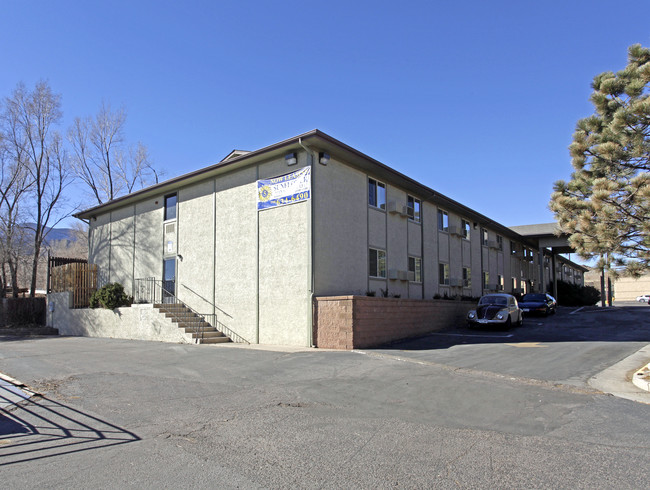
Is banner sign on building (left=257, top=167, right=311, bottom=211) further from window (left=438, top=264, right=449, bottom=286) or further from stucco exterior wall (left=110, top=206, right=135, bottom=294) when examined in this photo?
window (left=438, top=264, right=449, bottom=286)

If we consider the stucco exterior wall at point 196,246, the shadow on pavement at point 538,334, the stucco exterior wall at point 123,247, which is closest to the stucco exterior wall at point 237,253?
the stucco exterior wall at point 196,246

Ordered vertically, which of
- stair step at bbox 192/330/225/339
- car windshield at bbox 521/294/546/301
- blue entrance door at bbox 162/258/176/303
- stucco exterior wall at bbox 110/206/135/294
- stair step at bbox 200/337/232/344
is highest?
stucco exterior wall at bbox 110/206/135/294

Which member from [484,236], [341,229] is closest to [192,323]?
[341,229]

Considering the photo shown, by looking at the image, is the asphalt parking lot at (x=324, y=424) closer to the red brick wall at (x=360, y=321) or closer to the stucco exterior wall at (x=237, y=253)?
the red brick wall at (x=360, y=321)

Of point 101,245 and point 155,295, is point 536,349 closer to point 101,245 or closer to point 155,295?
point 155,295

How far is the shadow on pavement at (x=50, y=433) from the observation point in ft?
16.8

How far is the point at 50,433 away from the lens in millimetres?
5848

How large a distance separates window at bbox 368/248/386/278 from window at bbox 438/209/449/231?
6.73 meters

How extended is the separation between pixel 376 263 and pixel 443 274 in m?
7.17

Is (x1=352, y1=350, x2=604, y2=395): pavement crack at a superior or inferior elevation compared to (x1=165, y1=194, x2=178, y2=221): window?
inferior

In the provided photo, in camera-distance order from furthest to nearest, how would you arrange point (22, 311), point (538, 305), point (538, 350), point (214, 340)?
point (22, 311) < point (538, 305) < point (214, 340) < point (538, 350)

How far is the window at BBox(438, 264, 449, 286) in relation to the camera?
78.3 ft

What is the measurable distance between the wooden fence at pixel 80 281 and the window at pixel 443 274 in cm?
1738

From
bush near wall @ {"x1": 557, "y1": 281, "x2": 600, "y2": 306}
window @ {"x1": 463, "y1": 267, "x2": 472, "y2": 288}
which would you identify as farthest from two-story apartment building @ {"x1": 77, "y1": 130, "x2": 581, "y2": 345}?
bush near wall @ {"x1": 557, "y1": 281, "x2": 600, "y2": 306}
